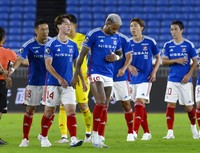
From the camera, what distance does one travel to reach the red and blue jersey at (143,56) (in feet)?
44.1

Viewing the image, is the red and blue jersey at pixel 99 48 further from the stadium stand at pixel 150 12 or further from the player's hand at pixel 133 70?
the stadium stand at pixel 150 12

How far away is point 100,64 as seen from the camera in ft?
36.6

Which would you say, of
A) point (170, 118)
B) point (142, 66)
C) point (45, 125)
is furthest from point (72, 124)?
point (170, 118)

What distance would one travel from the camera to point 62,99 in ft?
36.2

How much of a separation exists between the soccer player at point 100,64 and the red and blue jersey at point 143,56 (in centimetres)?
215

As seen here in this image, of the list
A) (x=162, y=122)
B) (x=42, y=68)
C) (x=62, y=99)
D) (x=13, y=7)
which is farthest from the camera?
(x=13, y=7)

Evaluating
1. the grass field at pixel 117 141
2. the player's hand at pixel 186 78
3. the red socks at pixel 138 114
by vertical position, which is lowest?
the grass field at pixel 117 141

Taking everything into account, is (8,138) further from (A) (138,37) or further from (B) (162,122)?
(B) (162,122)

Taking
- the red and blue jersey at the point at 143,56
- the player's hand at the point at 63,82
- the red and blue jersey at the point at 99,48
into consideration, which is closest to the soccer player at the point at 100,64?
the red and blue jersey at the point at 99,48

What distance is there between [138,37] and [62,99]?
10.00 ft

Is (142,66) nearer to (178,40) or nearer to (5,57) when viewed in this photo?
(178,40)

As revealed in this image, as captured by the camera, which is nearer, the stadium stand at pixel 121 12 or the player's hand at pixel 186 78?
the player's hand at pixel 186 78

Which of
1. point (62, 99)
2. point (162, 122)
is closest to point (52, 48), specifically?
point (62, 99)

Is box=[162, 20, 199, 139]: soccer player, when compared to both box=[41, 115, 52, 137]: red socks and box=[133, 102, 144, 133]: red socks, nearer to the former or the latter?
box=[133, 102, 144, 133]: red socks
